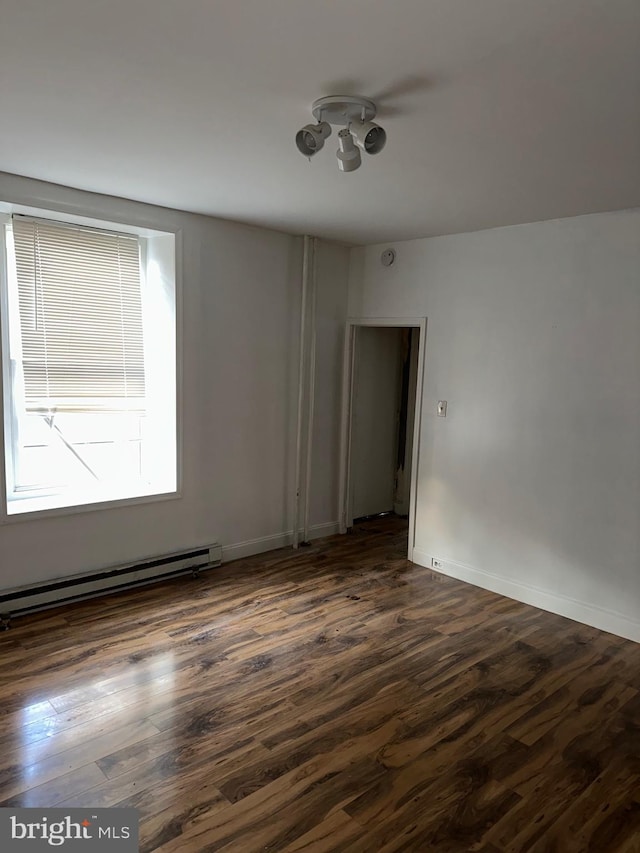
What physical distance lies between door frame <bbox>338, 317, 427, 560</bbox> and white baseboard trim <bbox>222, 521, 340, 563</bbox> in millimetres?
198

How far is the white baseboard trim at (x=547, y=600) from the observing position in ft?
11.5

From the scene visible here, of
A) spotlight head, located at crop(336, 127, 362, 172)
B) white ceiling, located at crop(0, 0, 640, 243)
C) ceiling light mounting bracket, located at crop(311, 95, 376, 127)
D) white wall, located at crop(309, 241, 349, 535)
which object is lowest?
white wall, located at crop(309, 241, 349, 535)

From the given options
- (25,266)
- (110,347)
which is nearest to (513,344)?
(110,347)

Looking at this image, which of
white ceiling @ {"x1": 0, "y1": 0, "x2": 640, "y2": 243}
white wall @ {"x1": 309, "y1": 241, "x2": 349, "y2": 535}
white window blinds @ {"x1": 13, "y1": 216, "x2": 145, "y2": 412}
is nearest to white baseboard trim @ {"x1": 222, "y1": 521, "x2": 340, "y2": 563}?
white wall @ {"x1": 309, "y1": 241, "x2": 349, "y2": 535}

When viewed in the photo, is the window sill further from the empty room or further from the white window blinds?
the white window blinds

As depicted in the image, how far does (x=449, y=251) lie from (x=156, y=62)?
284 cm

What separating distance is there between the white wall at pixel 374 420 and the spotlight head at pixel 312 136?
10.2 feet

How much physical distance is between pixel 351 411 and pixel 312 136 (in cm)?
322

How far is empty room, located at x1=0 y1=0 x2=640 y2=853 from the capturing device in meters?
1.92

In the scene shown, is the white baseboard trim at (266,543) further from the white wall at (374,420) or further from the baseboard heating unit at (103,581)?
the white wall at (374,420)

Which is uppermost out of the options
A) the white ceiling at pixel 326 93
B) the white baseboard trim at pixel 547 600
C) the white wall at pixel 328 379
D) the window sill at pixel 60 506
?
the white ceiling at pixel 326 93

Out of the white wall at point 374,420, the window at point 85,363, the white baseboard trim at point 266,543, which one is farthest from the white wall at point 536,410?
the window at point 85,363

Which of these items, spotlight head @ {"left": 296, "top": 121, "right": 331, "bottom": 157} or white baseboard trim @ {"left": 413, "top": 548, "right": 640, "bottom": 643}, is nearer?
spotlight head @ {"left": 296, "top": 121, "right": 331, "bottom": 157}

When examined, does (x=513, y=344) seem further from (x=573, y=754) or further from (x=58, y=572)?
(x=58, y=572)
